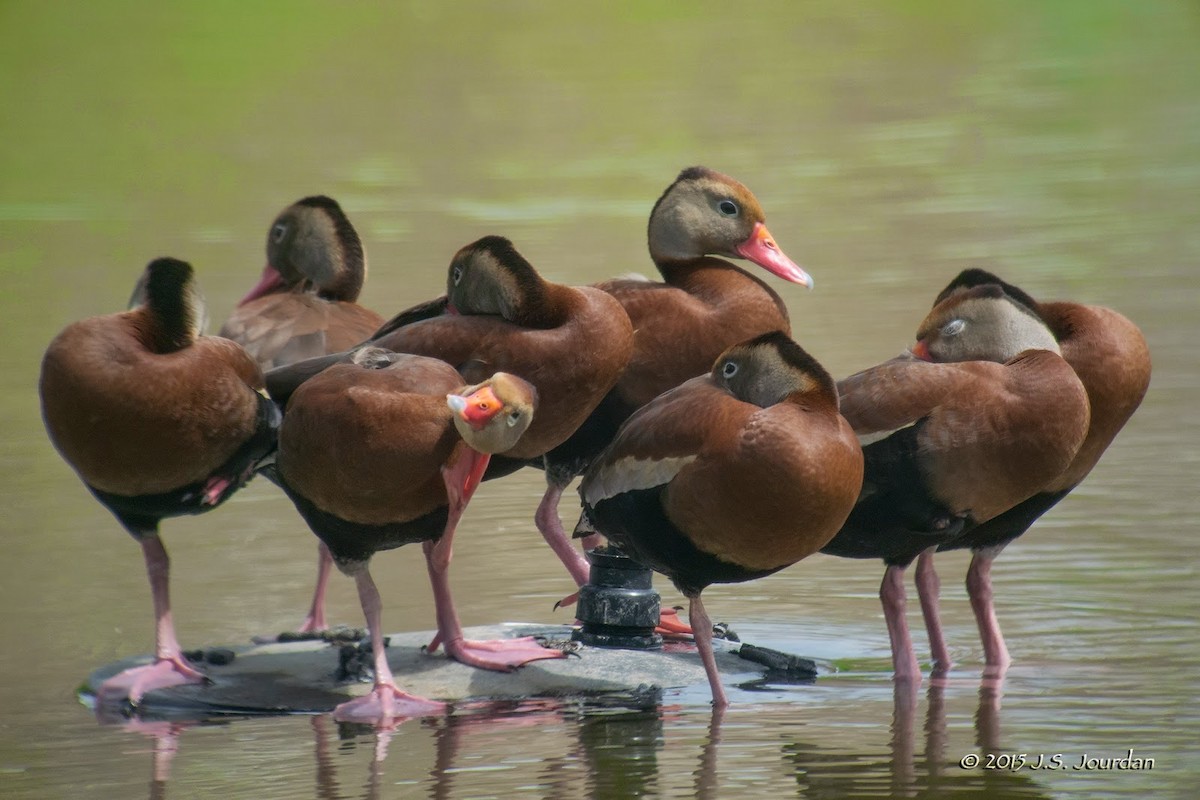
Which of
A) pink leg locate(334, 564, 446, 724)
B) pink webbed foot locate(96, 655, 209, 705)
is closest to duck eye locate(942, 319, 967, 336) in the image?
pink leg locate(334, 564, 446, 724)

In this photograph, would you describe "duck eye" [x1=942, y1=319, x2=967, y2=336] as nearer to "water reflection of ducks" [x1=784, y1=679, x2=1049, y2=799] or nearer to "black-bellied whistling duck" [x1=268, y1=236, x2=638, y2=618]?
"black-bellied whistling duck" [x1=268, y1=236, x2=638, y2=618]

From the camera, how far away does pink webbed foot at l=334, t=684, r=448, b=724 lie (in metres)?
5.32

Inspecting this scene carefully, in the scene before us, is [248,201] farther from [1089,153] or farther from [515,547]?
[515,547]

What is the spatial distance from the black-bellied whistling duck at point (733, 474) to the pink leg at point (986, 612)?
93cm

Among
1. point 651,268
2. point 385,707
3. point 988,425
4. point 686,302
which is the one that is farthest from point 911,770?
point 651,268

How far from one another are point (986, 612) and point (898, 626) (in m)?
0.36

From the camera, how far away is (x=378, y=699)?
537 cm

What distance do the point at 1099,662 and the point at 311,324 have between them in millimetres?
2793

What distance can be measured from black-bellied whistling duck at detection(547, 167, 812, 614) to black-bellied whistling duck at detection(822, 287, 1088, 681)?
61 cm

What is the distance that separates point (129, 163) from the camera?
15.2 metres

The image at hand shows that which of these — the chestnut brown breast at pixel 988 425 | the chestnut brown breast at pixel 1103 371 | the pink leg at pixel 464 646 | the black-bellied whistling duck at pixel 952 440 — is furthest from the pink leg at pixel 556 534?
the chestnut brown breast at pixel 1103 371

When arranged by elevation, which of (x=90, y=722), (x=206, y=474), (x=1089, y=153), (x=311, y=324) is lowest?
(x=90, y=722)

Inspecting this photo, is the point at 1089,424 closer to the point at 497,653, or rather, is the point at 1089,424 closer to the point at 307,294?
the point at 497,653

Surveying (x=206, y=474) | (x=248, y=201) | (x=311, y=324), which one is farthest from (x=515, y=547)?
(x=248, y=201)
